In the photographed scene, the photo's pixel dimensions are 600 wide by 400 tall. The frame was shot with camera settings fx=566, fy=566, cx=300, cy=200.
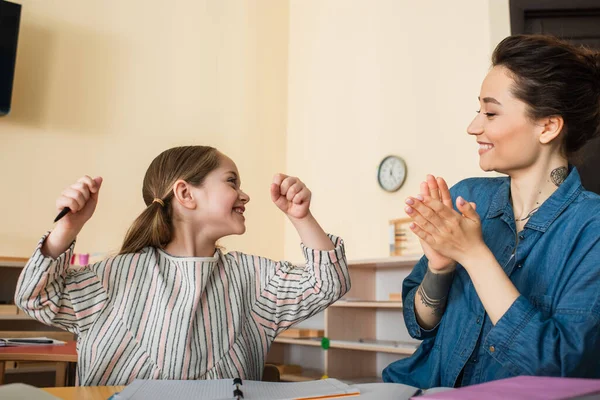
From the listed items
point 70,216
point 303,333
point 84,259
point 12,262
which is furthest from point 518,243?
point 84,259

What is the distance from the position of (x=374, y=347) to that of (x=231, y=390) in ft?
7.81

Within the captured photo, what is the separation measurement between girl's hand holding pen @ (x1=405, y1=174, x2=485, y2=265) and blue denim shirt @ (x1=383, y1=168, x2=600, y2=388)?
13 cm

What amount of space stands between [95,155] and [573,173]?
3.30 meters

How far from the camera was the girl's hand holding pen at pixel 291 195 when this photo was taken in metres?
1.25

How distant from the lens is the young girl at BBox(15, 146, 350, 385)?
1158mm

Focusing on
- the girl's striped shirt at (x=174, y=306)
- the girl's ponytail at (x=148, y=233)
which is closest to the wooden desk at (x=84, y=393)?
the girl's striped shirt at (x=174, y=306)

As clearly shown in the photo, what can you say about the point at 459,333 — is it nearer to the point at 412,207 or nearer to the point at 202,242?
the point at 412,207

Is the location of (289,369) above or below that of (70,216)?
below

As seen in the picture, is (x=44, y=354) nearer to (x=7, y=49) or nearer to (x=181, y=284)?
(x=181, y=284)

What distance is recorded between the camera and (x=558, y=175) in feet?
4.06

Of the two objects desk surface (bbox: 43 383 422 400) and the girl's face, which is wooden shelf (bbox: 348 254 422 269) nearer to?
the girl's face

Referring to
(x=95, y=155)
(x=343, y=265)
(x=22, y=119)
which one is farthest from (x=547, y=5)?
(x=22, y=119)

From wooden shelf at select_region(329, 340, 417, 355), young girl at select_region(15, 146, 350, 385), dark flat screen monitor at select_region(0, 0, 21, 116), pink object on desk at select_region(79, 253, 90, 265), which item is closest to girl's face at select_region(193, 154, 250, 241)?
young girl at select_region(15, 146, 350, 385)

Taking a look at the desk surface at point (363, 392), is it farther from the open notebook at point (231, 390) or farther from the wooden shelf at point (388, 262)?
the wooden shelf at point (388, 262)
